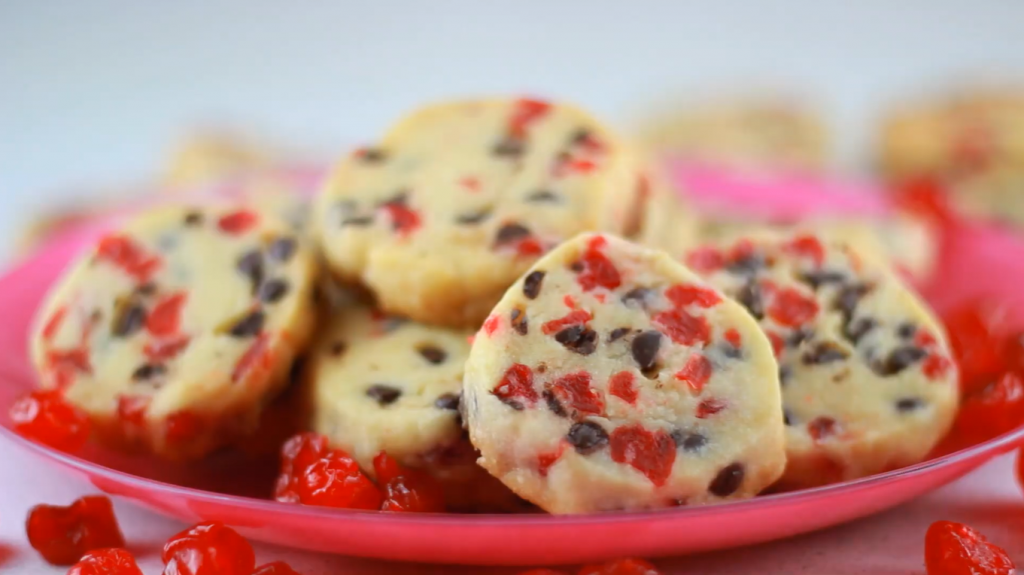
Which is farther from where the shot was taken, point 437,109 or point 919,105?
point 919,105

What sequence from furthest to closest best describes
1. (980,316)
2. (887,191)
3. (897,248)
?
(887,191), (897,248), (980,316)

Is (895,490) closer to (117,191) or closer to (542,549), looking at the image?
(542,549)

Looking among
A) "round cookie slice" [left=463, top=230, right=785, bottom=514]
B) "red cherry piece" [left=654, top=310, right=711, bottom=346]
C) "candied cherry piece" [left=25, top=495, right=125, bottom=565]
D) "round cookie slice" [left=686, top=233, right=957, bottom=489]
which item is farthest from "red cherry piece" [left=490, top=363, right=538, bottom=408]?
"candied cherry piece" [left=25, top=495, right=125, bottom=565]

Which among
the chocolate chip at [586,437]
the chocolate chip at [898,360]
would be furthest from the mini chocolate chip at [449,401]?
the chocolate chip at [898,360]

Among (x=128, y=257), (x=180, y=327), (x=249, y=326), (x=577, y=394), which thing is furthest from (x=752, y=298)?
(x=128, y=257)

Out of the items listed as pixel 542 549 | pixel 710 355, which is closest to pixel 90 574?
pixel 542 549

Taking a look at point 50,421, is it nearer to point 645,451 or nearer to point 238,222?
point 238,222
